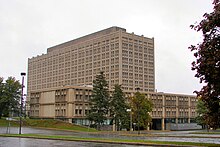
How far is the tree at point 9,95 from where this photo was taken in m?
83.3

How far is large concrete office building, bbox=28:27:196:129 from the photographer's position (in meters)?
105

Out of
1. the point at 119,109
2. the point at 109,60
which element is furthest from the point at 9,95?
the point at 109,60

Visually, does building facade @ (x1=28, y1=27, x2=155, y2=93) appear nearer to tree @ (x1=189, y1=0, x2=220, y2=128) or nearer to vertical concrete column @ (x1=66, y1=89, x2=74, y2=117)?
vertical concrete column @ (x1=66, y1=89, x2=74, y2=117)

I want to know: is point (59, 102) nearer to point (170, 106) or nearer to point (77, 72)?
point (170, 106)

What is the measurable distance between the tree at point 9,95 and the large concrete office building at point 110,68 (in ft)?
33.9

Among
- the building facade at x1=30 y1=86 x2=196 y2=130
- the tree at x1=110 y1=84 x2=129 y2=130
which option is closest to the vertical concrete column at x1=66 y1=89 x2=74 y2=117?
the building facade at x1=30 y1=86 x2=196 y2=130

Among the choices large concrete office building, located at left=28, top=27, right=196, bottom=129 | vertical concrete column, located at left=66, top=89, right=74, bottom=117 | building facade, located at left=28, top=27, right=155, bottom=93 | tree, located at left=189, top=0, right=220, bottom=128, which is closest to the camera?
tree, located at left=189, top=0, right=220, bottom=128

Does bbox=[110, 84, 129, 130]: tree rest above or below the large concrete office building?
below

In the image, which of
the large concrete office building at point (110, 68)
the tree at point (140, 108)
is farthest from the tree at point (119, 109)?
the large concrete office building at point (110, 68)

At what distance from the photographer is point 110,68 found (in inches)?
5974

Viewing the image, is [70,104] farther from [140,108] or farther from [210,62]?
[210,62]

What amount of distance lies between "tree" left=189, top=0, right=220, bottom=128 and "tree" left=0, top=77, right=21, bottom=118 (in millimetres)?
68376

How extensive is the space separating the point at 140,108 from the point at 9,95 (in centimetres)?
3859

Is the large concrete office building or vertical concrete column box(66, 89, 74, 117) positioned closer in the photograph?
vertical concrete column box(66, 89, 74, 117)
